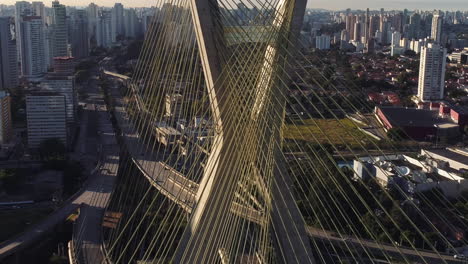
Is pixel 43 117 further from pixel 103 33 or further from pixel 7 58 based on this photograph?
pixel 103 33

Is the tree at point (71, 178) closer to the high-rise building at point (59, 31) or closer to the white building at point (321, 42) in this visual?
the high-rise building at point (59, 31)

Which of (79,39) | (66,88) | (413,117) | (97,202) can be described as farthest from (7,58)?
(413,117)

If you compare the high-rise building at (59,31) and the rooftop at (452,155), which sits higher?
the high-rise building at (59,31)

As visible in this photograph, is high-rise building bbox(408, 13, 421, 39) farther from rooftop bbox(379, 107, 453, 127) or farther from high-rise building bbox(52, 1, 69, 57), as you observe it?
rooftop bbox(379, 107, 453, 127)

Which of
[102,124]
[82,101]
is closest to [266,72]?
[102,124]

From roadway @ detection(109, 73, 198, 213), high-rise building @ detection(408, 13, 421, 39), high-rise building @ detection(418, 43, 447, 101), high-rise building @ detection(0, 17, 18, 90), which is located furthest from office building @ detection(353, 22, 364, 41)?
roadway @ detection(109, 73, 198, 213)

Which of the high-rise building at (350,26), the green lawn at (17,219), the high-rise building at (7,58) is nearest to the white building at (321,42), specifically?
the high-rise building at (350,26)
